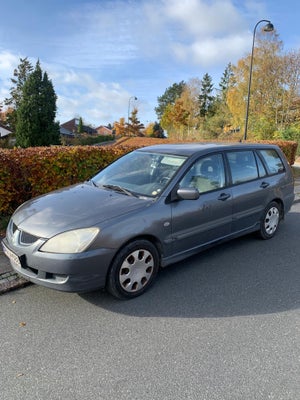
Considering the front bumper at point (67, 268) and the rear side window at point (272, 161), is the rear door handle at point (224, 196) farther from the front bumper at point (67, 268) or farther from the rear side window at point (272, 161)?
the front bumper at point (67, 268)

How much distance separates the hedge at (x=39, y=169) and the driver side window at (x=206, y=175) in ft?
9.53

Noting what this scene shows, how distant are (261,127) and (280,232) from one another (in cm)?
2033

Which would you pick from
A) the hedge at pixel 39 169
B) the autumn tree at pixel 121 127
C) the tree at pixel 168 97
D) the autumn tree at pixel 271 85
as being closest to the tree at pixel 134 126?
the autumn tree at pixel 121 127

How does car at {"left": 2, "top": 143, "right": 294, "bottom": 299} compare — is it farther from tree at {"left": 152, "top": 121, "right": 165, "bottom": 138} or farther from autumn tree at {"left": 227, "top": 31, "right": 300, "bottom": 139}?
tree at {"left": 152, "top": 121, "right": 165, "bottom": 138}

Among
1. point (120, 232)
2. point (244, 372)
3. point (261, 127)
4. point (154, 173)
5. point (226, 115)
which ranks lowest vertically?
point (244, 372)

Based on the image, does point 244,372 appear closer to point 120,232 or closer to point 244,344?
point 244,344

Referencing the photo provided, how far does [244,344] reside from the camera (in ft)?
8.84

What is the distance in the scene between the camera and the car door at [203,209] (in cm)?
369

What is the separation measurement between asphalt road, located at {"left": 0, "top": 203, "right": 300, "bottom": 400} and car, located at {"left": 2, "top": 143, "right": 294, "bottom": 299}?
0.99 ft

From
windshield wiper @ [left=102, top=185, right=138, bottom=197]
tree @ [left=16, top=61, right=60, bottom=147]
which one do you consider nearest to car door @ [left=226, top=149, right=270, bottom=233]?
windshield wiper @ [left=102, top=185, right=138, bottom=197]

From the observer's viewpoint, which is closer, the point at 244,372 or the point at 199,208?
the point at 244,372

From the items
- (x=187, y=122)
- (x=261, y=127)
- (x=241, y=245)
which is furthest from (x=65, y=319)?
(x=187, y=122)

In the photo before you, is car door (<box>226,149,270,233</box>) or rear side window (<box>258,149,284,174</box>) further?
rear side window (<box>258,149,284,174</box>)

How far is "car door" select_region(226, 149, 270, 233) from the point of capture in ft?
14.7
